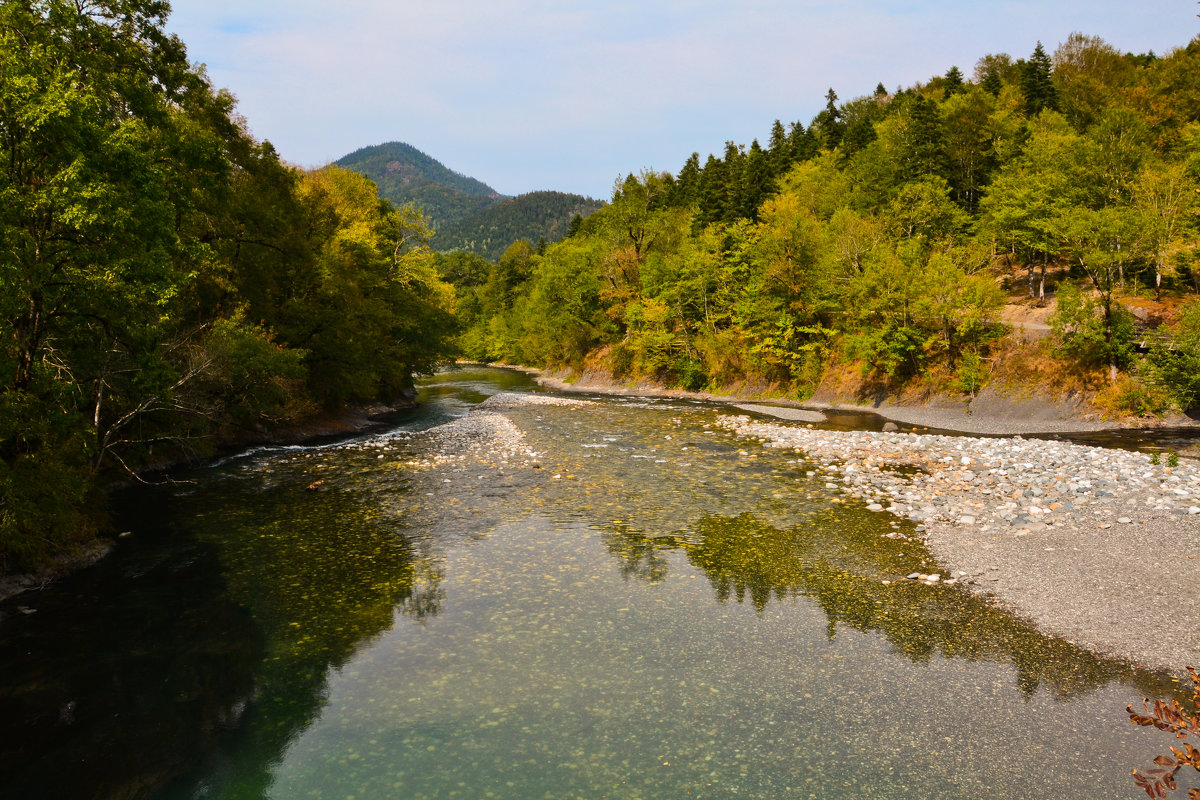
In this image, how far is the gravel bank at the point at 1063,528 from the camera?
12.8 metres

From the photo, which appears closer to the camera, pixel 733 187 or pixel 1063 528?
pixel 1063 528

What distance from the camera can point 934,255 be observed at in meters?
47.7

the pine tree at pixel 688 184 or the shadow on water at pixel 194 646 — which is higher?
the pine tree at pixel 688 184

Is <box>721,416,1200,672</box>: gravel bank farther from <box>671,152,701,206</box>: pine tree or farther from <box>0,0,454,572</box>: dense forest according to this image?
<box>671,152,701,206</box>: pine tree

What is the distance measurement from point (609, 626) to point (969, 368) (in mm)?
40110

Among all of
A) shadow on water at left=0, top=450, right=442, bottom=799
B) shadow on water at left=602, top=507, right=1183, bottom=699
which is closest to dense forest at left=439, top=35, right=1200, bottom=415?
shadow on water at left=602, top=507, right=1183, bottom=699

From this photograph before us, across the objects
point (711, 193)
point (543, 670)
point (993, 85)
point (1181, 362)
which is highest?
point (993, 85)

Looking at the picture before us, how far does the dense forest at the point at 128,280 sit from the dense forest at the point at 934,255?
3573 cm

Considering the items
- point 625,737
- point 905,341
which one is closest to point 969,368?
point 905,341

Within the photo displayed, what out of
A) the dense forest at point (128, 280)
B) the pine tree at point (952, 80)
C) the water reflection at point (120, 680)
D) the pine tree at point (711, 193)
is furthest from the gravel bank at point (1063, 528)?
the pine tree at point (952, 80)

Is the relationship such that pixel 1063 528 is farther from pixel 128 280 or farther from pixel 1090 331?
pixel 1090 331

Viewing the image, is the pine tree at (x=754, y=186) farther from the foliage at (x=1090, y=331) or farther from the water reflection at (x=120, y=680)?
the water reflection at (x=120, y=680)

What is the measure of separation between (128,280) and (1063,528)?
2609 cm

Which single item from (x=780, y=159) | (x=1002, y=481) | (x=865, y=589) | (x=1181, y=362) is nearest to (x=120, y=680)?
(x=865, y=589)
